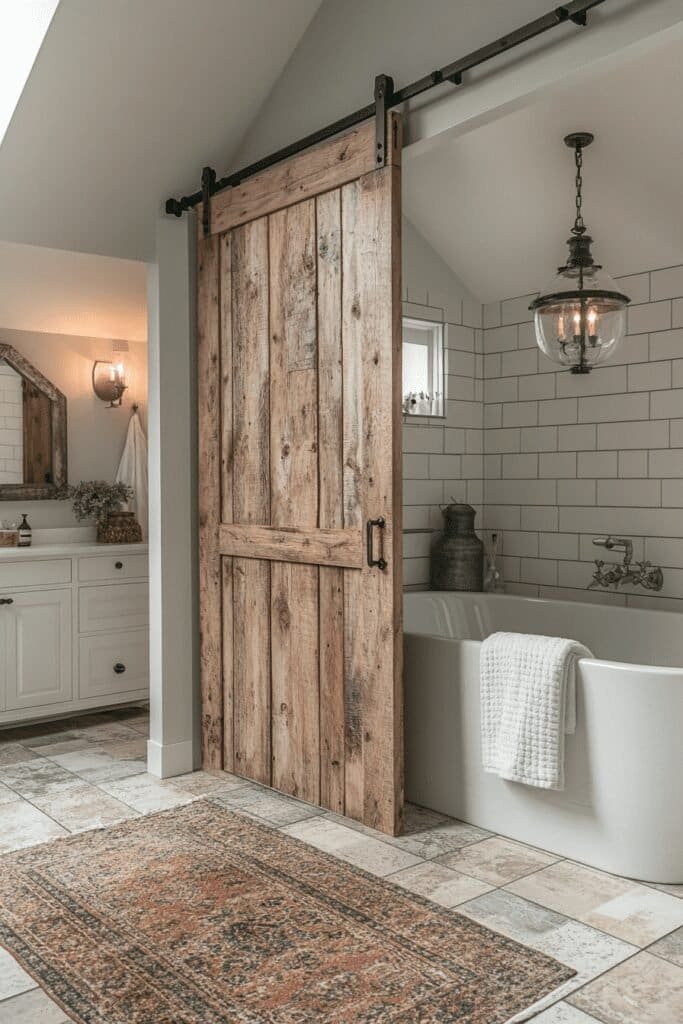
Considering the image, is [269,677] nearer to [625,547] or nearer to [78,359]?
[625,547]

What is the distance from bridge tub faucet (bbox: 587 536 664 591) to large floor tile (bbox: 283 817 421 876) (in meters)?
1.67

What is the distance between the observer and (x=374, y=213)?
2979 mm

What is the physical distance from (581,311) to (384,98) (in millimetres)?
979

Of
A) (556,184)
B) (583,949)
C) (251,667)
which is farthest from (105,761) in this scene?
(556,184)

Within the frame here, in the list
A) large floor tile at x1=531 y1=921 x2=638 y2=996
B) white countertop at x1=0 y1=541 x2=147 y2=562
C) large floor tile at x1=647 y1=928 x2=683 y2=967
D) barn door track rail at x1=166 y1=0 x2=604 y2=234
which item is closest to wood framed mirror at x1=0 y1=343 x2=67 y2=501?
white countertop at x1=0 y1=541 x2=147 y2=562

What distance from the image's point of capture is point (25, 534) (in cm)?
471

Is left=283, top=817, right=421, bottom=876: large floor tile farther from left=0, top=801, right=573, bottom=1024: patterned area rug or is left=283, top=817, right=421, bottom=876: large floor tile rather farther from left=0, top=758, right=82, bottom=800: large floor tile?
left=0, top=758, right=82, bottom=800: large floor tile

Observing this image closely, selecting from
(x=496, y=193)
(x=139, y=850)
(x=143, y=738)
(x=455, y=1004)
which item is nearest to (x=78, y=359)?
(x=143, y=738)

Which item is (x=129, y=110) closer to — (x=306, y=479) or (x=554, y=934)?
(x=306, y=479)

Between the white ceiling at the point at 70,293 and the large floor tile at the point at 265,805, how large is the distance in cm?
233

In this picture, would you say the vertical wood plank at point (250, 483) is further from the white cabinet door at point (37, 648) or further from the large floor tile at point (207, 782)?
the white cabinet door at point (37, 648)

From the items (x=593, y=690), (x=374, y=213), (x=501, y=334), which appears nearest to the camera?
(x=593, y=690)

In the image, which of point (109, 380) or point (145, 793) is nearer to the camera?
point (145, 793)

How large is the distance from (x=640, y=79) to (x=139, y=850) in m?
3.05
